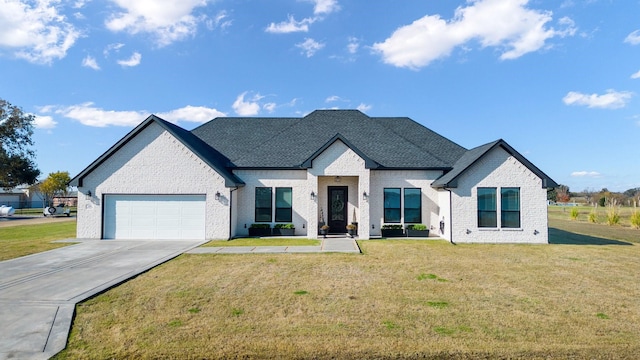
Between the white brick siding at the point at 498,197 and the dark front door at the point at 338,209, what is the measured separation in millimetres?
6172

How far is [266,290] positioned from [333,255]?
520 cm

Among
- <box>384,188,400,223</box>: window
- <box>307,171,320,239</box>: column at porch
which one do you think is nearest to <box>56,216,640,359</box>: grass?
<box>307,171,320,239</box>: column at porch

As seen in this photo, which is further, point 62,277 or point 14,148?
point 14,148

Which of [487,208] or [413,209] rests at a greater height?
[487,208]

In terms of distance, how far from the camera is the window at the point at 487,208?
17500mm

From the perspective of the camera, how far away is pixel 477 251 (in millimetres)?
14797

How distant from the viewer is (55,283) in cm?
920

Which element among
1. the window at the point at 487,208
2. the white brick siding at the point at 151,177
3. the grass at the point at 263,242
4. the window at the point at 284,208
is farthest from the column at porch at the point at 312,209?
the window at the point at 487,208

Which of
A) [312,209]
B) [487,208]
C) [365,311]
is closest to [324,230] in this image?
[312,209]

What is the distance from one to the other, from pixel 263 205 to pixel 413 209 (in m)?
8.92

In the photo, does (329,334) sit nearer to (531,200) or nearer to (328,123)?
(531,200)

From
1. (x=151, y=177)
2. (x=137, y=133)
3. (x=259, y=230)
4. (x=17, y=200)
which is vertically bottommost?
(x=259, y=230)

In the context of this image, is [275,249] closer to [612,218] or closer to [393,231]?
[393,231]

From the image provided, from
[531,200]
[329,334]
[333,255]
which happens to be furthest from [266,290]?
[531,200]
